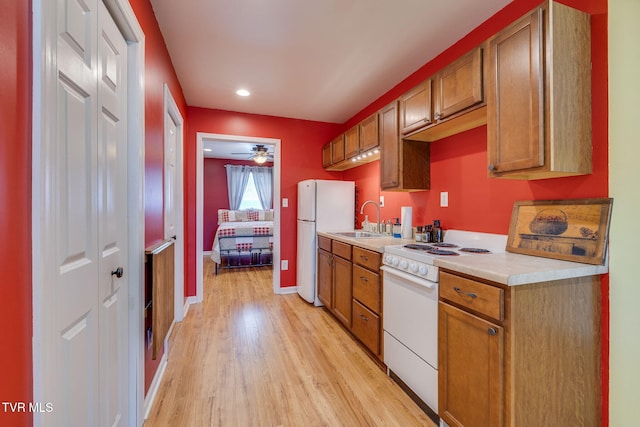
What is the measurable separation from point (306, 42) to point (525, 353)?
2.40 m

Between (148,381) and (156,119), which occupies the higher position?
(156,119)

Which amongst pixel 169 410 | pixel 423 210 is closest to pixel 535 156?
pixel 423 210

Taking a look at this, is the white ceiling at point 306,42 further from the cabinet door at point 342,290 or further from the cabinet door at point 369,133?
the cabinet door at point 342,290

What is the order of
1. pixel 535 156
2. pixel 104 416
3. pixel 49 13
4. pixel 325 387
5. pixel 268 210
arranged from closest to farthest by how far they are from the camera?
pixel 49 13 < pixel 104 416 < pixel 535 156 < pixel 325 387 < pixel 268 210

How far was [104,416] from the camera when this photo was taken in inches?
47.8

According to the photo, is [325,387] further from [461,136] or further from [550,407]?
[461,136]

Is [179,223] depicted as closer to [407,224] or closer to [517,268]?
[407,224]

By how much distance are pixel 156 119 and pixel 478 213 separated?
7.87ft

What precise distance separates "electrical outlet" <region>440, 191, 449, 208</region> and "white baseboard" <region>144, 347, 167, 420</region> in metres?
2.50

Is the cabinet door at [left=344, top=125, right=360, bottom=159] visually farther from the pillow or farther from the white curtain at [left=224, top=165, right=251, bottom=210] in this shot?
the white curtain at [left=224, top=165, right=251, bottom=210]

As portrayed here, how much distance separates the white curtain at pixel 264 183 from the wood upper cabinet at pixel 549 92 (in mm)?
6765

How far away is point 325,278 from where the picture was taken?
329 cm

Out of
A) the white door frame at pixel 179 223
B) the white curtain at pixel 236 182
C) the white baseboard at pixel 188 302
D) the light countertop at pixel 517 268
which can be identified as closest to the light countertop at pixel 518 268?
the light countertop at pixel 517 268

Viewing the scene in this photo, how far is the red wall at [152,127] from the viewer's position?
171cm
